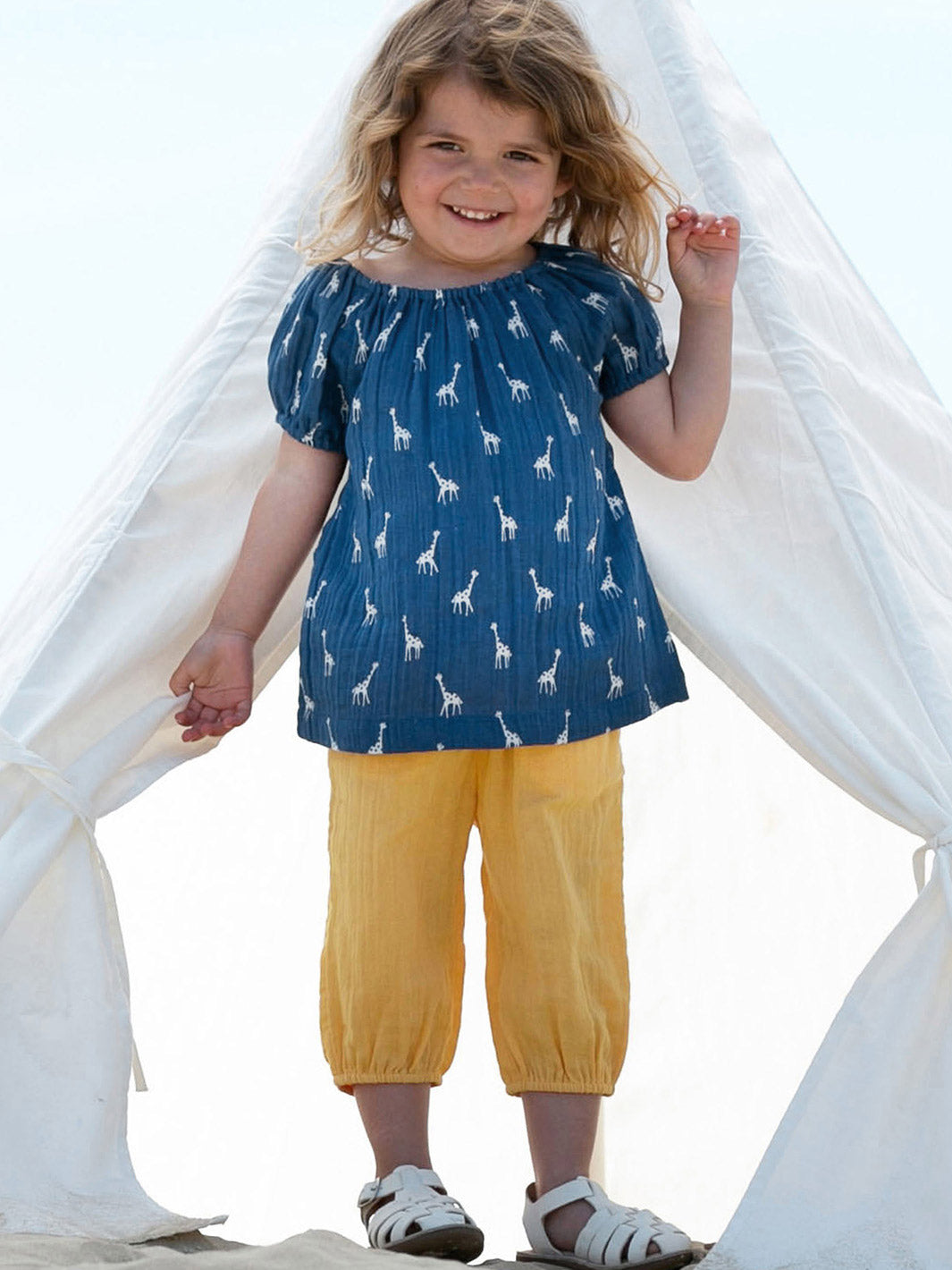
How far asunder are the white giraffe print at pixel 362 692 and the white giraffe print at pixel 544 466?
0.25 m

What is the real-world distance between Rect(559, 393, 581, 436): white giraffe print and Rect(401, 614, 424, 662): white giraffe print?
27 cm

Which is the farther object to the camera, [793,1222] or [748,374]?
[748,374]

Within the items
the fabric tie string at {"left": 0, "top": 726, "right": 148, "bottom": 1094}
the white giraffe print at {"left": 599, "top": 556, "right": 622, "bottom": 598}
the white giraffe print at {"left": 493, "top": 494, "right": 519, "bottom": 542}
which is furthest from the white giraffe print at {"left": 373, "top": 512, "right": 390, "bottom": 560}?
the fabric tie string at {"left": 0, "top": 726, "right": 148, "bottom": 1094}

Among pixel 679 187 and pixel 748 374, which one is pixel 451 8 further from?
pixel 748 374

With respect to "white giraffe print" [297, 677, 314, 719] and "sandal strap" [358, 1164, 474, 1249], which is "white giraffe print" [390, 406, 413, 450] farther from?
"sandal strap" [358, 1164, 474, 1249]

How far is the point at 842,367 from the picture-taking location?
2.01 meters

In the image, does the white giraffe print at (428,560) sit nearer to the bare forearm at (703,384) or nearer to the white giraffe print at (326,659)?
the white giraffe print at (326,659)

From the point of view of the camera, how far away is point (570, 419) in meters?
1.81

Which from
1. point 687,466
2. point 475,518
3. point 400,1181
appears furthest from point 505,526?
point 400,1181

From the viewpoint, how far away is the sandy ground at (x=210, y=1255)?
5.14 feet

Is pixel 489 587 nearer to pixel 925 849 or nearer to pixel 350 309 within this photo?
pixel 350 309

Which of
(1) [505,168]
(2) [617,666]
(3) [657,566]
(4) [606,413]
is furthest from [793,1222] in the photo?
(1) [505,168]

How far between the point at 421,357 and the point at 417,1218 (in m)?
0.85

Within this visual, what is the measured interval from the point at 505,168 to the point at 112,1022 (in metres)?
0.98
